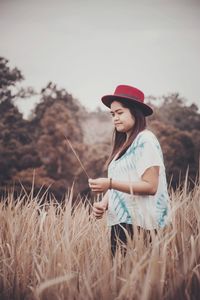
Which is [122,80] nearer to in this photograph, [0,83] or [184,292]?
[0,83]

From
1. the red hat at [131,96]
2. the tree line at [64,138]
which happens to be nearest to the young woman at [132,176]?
the red hat at [131,96]

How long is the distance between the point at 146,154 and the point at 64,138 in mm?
4325

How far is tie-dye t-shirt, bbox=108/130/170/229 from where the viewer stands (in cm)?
129

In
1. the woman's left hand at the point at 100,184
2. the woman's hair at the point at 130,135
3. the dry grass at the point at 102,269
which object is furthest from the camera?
the woman's hair at the point at 130,135

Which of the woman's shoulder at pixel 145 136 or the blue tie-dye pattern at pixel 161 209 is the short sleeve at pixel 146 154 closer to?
the woman's shoulder at pixel 145 136

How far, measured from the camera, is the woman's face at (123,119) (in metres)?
1.41

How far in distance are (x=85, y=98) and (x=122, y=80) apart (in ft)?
2.73

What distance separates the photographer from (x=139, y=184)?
1271mm

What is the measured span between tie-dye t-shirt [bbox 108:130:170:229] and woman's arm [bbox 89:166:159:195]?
0.02 metres

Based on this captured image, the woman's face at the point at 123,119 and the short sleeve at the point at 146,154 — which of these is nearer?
the short sleeve at the point at 146,154

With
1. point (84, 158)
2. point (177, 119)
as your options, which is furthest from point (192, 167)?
point (84, 158)

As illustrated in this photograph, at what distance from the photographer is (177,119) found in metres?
5.79

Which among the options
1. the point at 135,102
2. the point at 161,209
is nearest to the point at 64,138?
the point at 135,102

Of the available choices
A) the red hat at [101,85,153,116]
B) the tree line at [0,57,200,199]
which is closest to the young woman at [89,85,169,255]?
the red hat at [101,85,153,116]
